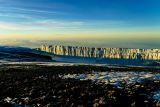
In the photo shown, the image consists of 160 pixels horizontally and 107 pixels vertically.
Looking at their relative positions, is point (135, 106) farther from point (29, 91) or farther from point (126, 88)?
point (29, 91)

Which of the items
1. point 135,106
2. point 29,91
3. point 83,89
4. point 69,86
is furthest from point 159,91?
point 29,91

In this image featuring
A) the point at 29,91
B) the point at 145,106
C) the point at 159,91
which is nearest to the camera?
the point at 145,106

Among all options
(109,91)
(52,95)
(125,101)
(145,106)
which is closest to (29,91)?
(52,95)

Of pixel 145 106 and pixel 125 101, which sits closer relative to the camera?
pixel 145 106

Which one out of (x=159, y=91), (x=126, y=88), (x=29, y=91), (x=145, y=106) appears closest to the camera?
(x=145, y=106)

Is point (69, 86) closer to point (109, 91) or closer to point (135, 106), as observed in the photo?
point (109, 91)

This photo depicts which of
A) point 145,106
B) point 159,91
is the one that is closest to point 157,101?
point 145,106

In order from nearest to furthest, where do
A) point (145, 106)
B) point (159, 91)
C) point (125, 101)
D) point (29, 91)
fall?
point (145, 106), point (125, 101), point (159, 91), point (29, 91)

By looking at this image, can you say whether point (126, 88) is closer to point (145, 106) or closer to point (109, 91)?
point (109, 91)

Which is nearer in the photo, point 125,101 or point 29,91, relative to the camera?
point 125,101
